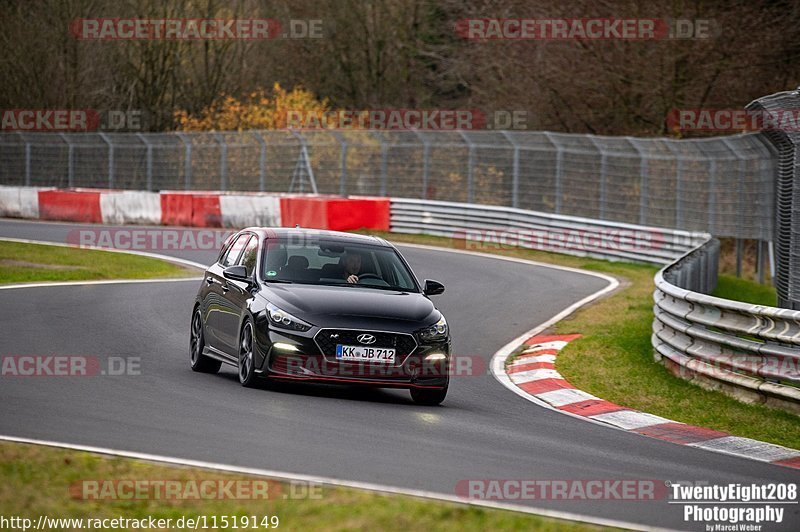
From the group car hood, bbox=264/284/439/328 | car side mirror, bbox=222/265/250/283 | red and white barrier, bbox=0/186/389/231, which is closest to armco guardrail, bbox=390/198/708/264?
red and white barrier, bbox=0/186/389/231

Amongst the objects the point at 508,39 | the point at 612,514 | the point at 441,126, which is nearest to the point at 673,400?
the point at 612,514

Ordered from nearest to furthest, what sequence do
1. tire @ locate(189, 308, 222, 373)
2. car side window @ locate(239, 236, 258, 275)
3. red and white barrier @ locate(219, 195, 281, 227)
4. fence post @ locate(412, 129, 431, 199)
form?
car side window @ locate(239, 236, 258, 275) < tire @ locate(189, 308, 222, 373) < red and white barrier @ locate(219, 195, 281, 227) < fence post @ locate(412, 129, 431, 199)

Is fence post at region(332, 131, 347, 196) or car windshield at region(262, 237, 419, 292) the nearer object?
car windshield at region(262, 237, 419, 292)

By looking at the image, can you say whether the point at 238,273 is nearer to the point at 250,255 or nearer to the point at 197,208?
the point at 250,255

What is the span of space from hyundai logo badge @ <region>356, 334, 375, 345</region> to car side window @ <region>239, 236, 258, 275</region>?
1.75 m

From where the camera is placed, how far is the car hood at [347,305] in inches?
444

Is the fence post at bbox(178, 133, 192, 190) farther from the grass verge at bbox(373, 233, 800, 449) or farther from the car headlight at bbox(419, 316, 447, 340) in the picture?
the car headlight at bbox(419, 316, 447, 340)

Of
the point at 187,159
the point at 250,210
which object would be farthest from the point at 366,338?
the point at 187,159

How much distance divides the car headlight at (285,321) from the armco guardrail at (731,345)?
13.6 ft

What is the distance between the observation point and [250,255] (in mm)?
12875

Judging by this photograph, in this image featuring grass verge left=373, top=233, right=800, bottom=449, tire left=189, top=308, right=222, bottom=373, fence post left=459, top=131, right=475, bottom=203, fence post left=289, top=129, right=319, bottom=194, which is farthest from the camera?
fence post left=289, top=129, right=319, bottom=194

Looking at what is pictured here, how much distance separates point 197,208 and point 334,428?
91.9ft

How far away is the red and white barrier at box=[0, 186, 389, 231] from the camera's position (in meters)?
34.5

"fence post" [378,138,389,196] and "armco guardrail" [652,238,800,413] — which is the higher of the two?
"fence post" [378,138,389,196]
